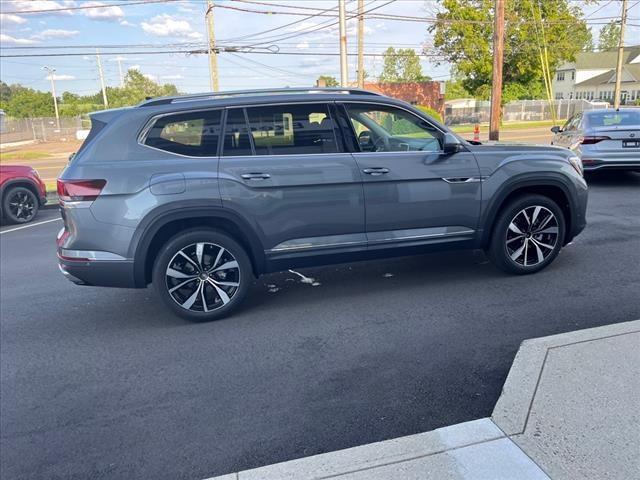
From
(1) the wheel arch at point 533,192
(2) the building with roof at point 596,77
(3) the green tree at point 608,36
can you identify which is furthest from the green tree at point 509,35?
(3) the green tree at point 608,36

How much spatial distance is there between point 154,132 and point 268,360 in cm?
211

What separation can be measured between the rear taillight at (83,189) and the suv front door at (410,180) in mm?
2192

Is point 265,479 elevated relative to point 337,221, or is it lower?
lower

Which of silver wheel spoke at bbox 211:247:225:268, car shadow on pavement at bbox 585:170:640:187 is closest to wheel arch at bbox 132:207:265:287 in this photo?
silver wheel spoke at bbox 211:247:225:268

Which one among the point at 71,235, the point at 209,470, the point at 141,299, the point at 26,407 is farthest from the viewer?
the point at 141,299

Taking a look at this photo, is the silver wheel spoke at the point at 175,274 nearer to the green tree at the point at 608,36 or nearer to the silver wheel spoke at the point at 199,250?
the silver wheel spoke at the point at 199,250

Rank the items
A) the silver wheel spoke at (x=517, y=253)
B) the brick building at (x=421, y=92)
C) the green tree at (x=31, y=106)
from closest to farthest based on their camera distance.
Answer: the silver wheel spoke at (x=517, y=253) < the brick building at (x=421, y=92) < the green tree at (x=31, y=106)

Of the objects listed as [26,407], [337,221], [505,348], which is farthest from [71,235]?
Result: [505,348]

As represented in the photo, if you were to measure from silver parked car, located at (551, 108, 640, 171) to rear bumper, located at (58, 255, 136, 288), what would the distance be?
9014mm

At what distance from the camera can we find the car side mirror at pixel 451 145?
189 inches

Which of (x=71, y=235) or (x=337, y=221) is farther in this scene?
(x=337, y=221)

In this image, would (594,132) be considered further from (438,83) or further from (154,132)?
(438,83)

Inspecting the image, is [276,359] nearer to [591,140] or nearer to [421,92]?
[591,140]

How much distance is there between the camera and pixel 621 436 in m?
2.65
